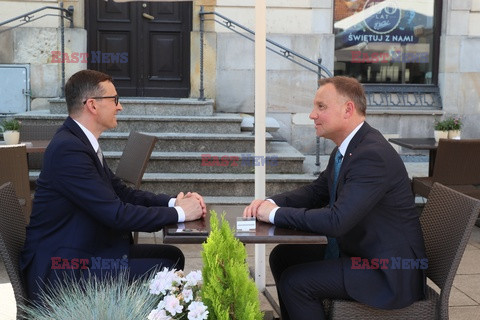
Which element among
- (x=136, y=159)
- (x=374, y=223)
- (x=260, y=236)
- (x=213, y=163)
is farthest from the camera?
(x=213, y=163)

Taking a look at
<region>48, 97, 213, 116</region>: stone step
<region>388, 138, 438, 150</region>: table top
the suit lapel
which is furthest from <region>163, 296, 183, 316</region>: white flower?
<region>48, 97, 213, 116</region>: stone step

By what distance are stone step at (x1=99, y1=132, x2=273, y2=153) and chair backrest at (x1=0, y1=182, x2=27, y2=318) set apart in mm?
4971

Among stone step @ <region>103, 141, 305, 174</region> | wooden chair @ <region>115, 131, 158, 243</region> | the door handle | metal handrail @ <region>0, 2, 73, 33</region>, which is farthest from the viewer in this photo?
the door handle

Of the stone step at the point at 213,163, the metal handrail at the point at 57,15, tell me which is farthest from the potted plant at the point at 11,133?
the metal handrail at the point at 57,15

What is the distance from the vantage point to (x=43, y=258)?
3.46m

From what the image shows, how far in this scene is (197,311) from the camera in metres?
2.58

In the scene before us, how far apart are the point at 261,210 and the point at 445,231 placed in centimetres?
91

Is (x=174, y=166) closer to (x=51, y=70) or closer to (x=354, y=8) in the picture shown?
(x=51, y=70)

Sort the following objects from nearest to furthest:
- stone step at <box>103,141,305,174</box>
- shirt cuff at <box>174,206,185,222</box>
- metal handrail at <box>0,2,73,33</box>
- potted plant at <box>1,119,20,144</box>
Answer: shirt cuff at <box>174,206,185,222</box>, potted plant at <box>1,119,20,144</box>, stone step at <box>103,141,305,174</box>, metal handrail at <box>0,2,73,33</box>

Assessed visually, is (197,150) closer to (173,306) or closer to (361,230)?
(361,230)

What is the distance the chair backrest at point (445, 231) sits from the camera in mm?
3400

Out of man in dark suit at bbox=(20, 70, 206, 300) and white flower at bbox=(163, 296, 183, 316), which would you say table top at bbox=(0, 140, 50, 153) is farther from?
white flower at bbox=(163, 296, 183, 316)

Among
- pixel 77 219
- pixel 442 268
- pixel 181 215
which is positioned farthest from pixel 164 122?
pixel 442 268

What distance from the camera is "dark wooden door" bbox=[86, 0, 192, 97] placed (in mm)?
10297
